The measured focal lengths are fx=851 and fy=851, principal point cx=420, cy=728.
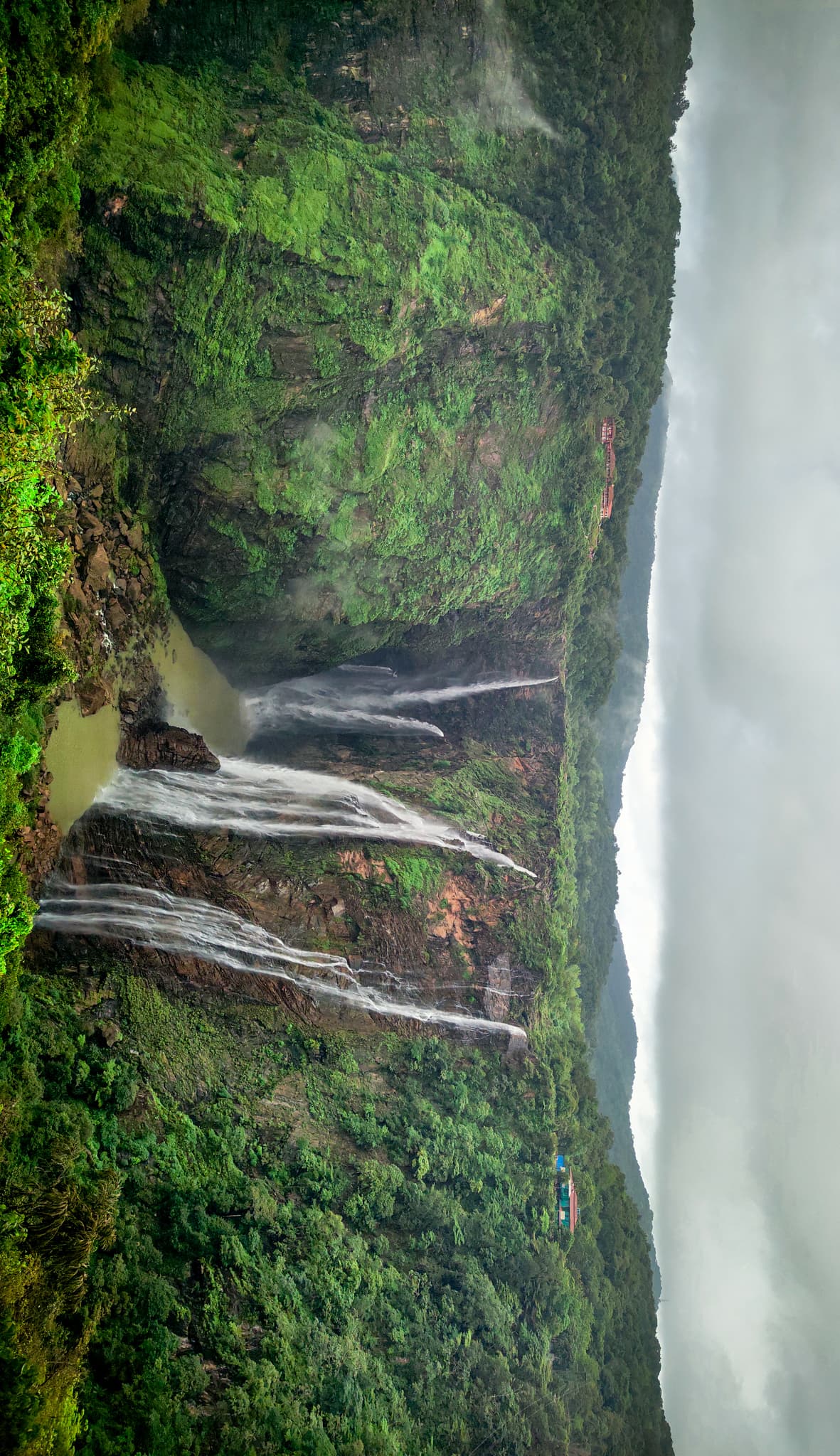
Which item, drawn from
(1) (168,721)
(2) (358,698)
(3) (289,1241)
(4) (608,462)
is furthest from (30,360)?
(4) (608,462)

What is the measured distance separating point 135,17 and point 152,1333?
20.5 m

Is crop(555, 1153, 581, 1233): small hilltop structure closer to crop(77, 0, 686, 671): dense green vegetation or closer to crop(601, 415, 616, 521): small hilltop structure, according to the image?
crop(77, 0, 686, 671): dense green vegetation

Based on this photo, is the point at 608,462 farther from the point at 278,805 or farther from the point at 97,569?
the point at 97,569

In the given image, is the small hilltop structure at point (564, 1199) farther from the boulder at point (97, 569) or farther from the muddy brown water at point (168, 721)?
the boulder at point (97, 569)

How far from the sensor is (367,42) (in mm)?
18594

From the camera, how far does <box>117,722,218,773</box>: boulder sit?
56.9 ft

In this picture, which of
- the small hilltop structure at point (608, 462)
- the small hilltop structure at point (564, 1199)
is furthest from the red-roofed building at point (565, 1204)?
the small hilltop structure at point (608, 462)

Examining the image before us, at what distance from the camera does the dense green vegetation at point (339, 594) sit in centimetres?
1099

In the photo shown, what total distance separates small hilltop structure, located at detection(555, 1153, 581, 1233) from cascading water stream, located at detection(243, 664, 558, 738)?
13.0 meters

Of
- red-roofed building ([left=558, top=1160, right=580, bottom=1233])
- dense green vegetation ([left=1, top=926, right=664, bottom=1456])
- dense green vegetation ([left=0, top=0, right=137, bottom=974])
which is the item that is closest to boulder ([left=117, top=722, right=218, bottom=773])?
dense green vegetation ([left=1, top=926, right=664, bottom=1456])

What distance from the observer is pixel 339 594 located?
72.6 ft

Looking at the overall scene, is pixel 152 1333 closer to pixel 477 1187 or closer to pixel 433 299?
pixel 477 1187

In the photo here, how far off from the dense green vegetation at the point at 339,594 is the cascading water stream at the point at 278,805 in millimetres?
794

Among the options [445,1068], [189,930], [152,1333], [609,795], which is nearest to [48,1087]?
[152,1333]
